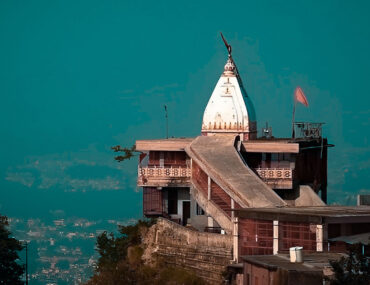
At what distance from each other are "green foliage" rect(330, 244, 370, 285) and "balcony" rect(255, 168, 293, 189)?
23.6 meters

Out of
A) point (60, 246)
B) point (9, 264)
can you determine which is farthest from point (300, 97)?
point (60, 246)

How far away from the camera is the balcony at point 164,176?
7612cm

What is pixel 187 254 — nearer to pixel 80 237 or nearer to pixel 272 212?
pixel 272 212

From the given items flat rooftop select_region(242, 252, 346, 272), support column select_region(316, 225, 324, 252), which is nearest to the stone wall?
support column select_region(316, 225, 324, 252)

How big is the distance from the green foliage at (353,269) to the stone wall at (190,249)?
13.8m

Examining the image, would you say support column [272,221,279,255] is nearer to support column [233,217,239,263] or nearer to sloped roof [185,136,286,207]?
support column [233,217,239,263]

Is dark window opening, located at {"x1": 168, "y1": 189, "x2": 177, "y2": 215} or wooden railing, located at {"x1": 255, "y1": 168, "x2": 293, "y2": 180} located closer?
wooden railing, located at {"x1": 255, "y1": 168, "x2": 293, "y2": 180}

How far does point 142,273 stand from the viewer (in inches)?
2736

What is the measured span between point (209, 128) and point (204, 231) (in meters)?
9.05

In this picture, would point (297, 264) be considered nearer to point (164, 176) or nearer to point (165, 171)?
point (165, 171)

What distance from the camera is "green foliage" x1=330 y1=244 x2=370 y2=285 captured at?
4956cm

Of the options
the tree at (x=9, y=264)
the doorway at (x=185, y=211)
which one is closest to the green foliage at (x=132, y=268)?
the doorway at (x=185, y=211)

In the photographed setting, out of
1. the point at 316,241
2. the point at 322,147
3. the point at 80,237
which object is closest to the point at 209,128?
the point at 322,147

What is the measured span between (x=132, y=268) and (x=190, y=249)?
4.49 meters
